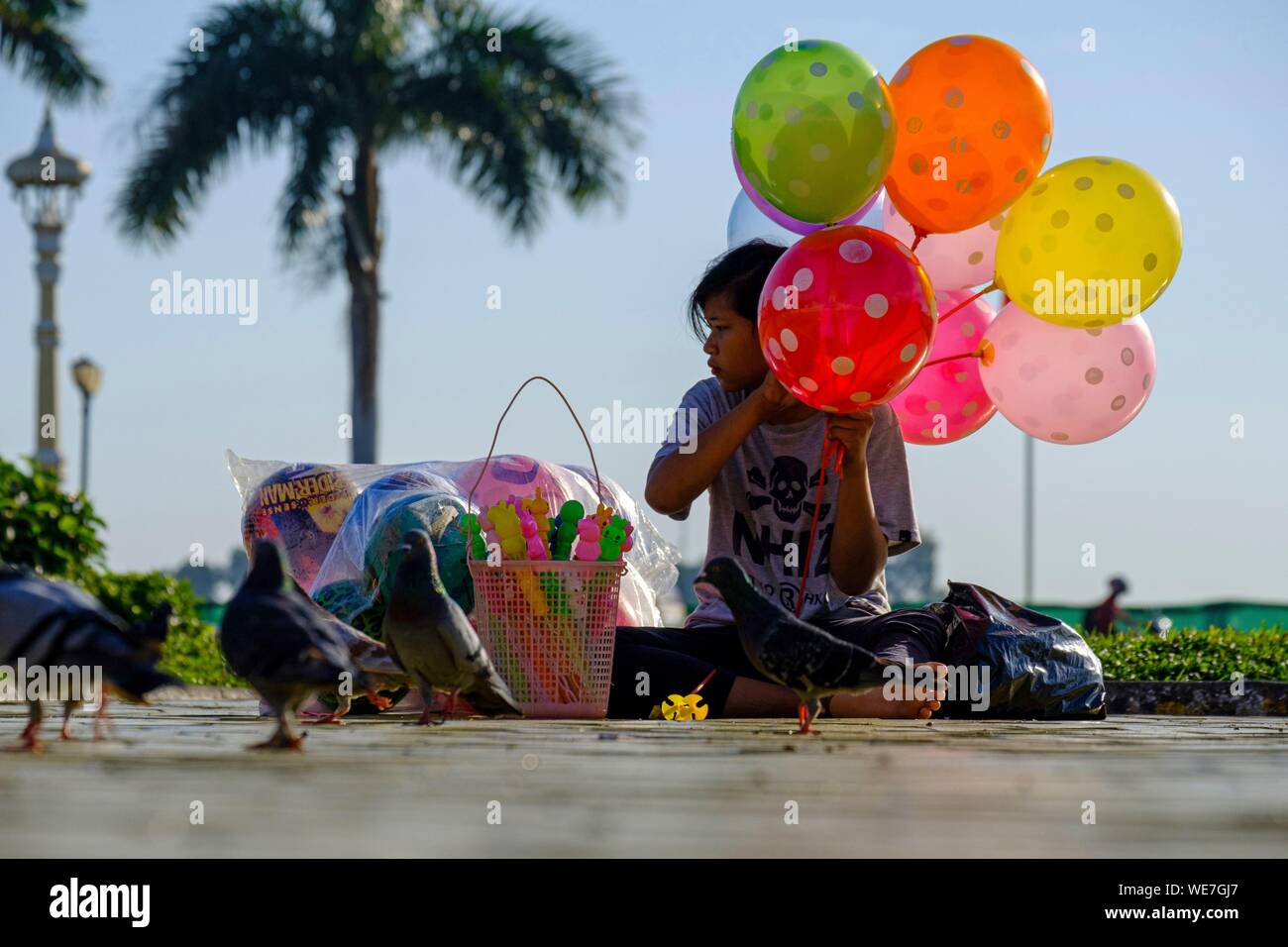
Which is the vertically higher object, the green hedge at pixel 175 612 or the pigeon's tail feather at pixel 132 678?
the pigeon's tail feather at pixel 132 678

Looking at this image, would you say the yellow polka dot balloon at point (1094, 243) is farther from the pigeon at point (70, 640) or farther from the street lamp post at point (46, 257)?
the street lamp post at point (46, 257)

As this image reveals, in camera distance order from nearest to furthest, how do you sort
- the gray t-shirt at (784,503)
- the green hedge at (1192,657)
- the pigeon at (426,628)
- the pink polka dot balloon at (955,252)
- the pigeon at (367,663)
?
1. the pigeon at (426,628)
2. the pigeon at (367,663)
3. the gray t-shirt at (784,503)
4. the pink polka dot balloon at (955,252)
5. the green hedge at (1192,657)

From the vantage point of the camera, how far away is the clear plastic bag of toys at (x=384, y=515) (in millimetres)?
5305

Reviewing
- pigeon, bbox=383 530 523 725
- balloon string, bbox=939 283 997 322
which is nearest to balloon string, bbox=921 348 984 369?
balloon string, bbox=939 283 997 322

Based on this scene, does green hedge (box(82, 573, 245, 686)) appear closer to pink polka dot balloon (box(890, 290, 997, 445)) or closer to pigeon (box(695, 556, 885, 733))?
pink polka dot balloon (box(890, 290, 997, 445))

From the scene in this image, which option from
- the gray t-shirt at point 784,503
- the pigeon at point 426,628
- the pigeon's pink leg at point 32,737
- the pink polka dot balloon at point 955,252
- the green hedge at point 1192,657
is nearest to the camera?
the pigeon's pink leg at point 32,737

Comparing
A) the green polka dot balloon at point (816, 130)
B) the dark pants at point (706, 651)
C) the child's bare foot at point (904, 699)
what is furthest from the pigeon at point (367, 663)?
the green polka dot balloon at point (816, 130)

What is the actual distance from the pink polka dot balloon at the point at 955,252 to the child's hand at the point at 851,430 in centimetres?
85

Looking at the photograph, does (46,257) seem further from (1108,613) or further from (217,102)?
(1108,613)

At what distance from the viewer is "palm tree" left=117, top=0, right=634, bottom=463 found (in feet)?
57.9

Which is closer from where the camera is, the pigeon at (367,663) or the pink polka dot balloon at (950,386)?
the pigeon at (367,663)

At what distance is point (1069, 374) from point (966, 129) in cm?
84

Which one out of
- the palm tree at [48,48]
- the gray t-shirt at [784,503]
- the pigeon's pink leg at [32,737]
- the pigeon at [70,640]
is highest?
the palm tree at [48,48]

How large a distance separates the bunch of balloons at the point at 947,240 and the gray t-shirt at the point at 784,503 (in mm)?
412
